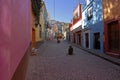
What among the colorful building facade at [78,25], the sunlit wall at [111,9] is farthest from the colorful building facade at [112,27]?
the colorful building facade at [78,25]

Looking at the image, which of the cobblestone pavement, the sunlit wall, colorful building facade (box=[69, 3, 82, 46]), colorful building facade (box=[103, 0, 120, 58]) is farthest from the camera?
colorful building facade (box=[69, 3, 82, 46])

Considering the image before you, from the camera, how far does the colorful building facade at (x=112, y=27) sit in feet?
41.0

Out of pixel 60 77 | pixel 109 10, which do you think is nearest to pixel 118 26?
pixel 109 10

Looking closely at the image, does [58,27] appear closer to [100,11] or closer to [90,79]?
[100,11]

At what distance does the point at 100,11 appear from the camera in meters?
16.0

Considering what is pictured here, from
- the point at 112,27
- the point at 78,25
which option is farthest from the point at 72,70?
the point at 78,25

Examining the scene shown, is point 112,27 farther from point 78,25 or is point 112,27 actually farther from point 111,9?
point 78,25

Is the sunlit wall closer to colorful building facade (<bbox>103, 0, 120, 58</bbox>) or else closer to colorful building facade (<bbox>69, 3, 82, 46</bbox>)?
colorful building facade (<bbox>103, 0, 120, 58</bbox>)

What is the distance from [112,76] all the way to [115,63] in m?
3.28

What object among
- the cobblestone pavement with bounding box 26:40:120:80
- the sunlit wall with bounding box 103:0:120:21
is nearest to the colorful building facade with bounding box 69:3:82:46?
the sunlit wall with bounding box 103:0:120:21

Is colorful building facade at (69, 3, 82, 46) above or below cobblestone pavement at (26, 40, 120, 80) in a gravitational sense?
above

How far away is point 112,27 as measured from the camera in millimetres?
13742

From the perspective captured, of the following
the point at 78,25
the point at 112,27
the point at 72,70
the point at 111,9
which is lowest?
the point at 72,70

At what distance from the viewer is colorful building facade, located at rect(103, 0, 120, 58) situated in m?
12.5
